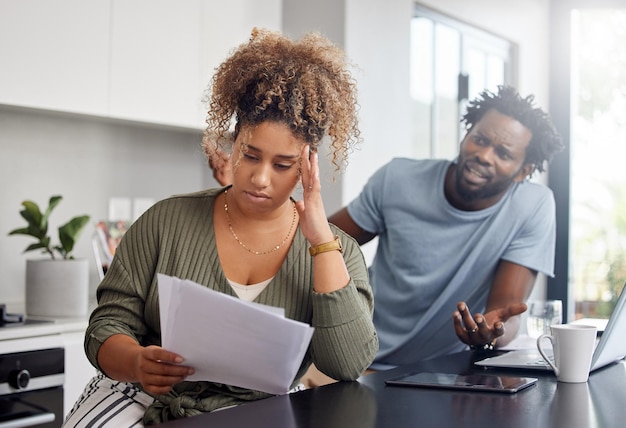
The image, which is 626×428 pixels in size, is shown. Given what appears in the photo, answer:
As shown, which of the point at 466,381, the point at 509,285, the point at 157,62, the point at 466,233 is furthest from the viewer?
the point at 157,62

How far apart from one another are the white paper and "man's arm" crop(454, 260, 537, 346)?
659mm

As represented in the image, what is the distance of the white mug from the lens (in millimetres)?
1599

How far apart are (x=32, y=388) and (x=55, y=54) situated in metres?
1.11

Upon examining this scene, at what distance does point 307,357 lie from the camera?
170cm

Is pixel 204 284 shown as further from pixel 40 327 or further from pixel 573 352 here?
pixel 40 327

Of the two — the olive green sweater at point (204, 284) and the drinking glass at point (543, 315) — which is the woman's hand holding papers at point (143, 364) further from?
the drinking glass at point (543, 315)

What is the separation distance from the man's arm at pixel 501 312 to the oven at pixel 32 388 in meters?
1.31

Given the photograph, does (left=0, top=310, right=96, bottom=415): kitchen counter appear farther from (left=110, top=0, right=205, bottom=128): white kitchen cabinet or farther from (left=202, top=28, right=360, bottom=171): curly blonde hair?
(left=202, top=28, right=360, bottom=171): curly blonde hair

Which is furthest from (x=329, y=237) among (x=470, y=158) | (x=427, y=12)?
(x=427, y=12)

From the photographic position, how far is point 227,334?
132cm

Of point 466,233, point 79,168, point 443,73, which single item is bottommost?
point 466,233

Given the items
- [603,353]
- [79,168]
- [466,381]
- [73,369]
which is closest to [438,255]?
[603,353]

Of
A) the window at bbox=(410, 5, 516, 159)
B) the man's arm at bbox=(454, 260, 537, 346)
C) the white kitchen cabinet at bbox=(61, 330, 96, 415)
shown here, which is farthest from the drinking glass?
the window at bbox=(410, 5, 516, 159)

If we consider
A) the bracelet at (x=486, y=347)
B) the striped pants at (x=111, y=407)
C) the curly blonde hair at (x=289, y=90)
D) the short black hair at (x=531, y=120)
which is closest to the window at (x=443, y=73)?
the short black hair at (x=531, y=120)
